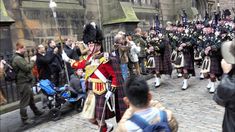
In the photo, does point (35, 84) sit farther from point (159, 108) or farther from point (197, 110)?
point (159, 108)

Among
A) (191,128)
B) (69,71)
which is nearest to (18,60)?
(69,71)

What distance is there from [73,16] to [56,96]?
6318 millimetres

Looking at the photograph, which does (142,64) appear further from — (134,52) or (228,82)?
(228,82)

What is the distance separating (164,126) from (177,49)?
7491 millimetres

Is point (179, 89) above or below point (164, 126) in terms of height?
below

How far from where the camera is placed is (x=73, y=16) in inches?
519

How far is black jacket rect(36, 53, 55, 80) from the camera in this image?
789 cm

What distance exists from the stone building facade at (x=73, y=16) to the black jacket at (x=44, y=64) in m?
3.08

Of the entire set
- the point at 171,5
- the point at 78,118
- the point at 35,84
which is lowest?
the point at 78,118

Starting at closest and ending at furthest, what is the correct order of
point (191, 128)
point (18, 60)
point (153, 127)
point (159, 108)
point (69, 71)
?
point (153, 127)
point (159, 108)
point (191, 128)
point (18, 60)
point (69, 71)

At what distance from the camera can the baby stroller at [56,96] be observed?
727cm

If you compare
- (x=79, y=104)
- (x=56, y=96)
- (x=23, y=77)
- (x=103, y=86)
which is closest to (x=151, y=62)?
(x=79, y=104)

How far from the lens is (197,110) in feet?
23.6

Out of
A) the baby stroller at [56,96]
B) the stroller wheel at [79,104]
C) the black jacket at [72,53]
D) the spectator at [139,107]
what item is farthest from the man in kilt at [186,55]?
the spectator at [139,107]
